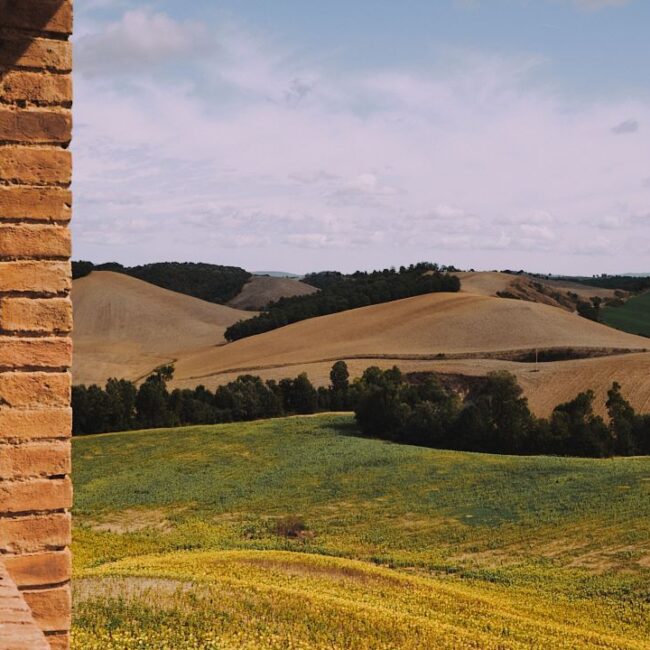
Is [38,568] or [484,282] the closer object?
[38,568]

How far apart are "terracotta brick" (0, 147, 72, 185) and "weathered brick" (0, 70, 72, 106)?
0.49m

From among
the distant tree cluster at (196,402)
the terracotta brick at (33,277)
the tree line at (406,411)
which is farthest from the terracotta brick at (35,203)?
the distant tree cluster at (196,402)

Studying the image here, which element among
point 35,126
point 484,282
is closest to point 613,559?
point 35,126

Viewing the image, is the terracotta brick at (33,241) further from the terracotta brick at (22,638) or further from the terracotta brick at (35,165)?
the terracotta brick at (22,638)

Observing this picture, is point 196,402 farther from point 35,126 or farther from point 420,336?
point 35,126

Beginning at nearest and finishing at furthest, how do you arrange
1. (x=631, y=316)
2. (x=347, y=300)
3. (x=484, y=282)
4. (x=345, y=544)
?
(x=345, y=544) < (x=631, y=316) < (x=347, y=300) < (x=484, y=282)

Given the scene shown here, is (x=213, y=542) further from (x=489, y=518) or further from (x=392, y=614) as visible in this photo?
(x=392, y=614)

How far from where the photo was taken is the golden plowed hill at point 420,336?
114938 mm

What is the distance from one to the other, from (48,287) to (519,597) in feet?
91.0

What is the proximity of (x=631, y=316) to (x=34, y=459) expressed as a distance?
16167cm

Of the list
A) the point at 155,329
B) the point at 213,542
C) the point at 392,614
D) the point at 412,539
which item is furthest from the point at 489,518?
the point at 155,329

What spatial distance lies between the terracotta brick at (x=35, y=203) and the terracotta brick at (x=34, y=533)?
2.82m

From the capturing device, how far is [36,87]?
810 cm

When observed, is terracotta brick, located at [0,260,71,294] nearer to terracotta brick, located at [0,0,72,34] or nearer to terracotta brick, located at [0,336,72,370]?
terracotta brick, located at [0,336,72,370]
